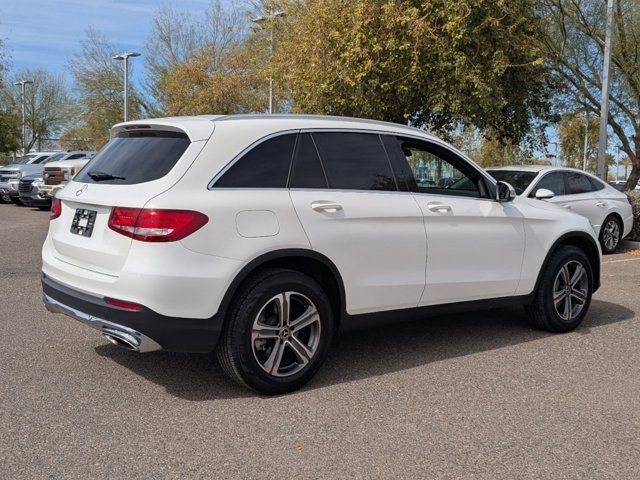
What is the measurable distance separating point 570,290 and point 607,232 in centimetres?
650

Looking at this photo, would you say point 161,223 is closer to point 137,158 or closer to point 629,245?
point 137,158

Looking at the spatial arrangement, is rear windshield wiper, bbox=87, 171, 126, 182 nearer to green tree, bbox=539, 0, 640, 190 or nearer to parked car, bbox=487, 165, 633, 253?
parked car, bbox=487, 165, 633, 253

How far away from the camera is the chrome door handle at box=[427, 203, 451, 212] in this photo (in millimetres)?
5004

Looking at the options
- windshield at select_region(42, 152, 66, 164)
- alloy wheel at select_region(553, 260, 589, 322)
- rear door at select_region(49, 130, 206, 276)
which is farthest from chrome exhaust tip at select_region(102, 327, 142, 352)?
windshield at select_region(42, 152, 66, 164)

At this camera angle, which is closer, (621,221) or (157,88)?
(621,221)

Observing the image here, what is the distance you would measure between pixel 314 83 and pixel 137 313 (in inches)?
437

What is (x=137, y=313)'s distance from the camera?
12.5 feet

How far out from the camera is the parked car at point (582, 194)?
34.4ft

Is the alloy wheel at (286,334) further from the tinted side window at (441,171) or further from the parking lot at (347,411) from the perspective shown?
the tinted side window at (441,171)

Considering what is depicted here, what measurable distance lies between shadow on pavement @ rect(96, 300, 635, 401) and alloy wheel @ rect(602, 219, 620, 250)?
5.30m

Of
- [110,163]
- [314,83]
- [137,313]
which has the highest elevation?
[314,83]

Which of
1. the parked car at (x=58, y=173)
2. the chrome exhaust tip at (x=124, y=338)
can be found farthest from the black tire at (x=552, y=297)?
the parked car at (x=58, y=173)

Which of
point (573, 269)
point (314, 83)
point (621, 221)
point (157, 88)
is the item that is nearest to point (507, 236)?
point (573, 269)

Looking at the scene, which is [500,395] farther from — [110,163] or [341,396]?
[110,163]
